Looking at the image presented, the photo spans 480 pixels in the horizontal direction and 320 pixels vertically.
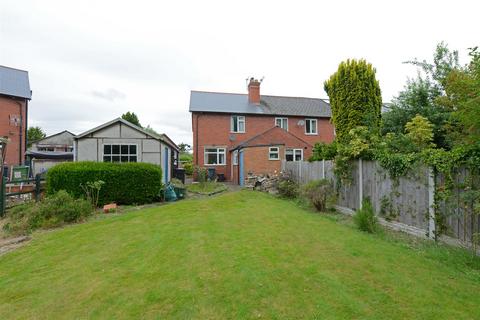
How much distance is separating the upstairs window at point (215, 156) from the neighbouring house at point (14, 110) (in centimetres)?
1520

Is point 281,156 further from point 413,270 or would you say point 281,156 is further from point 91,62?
point 413,270

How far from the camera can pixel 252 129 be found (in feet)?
87.5

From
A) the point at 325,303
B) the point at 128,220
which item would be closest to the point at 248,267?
the point at 325,303

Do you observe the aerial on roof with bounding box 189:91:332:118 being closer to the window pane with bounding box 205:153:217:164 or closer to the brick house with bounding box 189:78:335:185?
the brick house with bounding box 189:78:335:185

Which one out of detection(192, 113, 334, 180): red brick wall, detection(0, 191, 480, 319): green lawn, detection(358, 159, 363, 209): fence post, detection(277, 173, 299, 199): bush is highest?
detection(192, 113, 334, 180): red brick wall

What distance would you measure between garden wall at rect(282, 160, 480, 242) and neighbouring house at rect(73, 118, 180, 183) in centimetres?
994

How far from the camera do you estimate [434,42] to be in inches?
496


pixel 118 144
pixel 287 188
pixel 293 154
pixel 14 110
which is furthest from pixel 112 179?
pixel 14 110

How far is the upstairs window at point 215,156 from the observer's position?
25.3 meters

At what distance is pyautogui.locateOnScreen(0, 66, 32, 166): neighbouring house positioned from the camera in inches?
845

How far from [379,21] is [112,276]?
35.5 ft

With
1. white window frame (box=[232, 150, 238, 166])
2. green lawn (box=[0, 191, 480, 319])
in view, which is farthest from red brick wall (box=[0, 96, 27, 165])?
green lawn (box=[0, 191, 480, 319])

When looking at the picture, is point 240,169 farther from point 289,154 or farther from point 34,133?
point 34,133

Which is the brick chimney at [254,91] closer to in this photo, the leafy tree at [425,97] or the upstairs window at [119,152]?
the upstairs window at [119,152]
